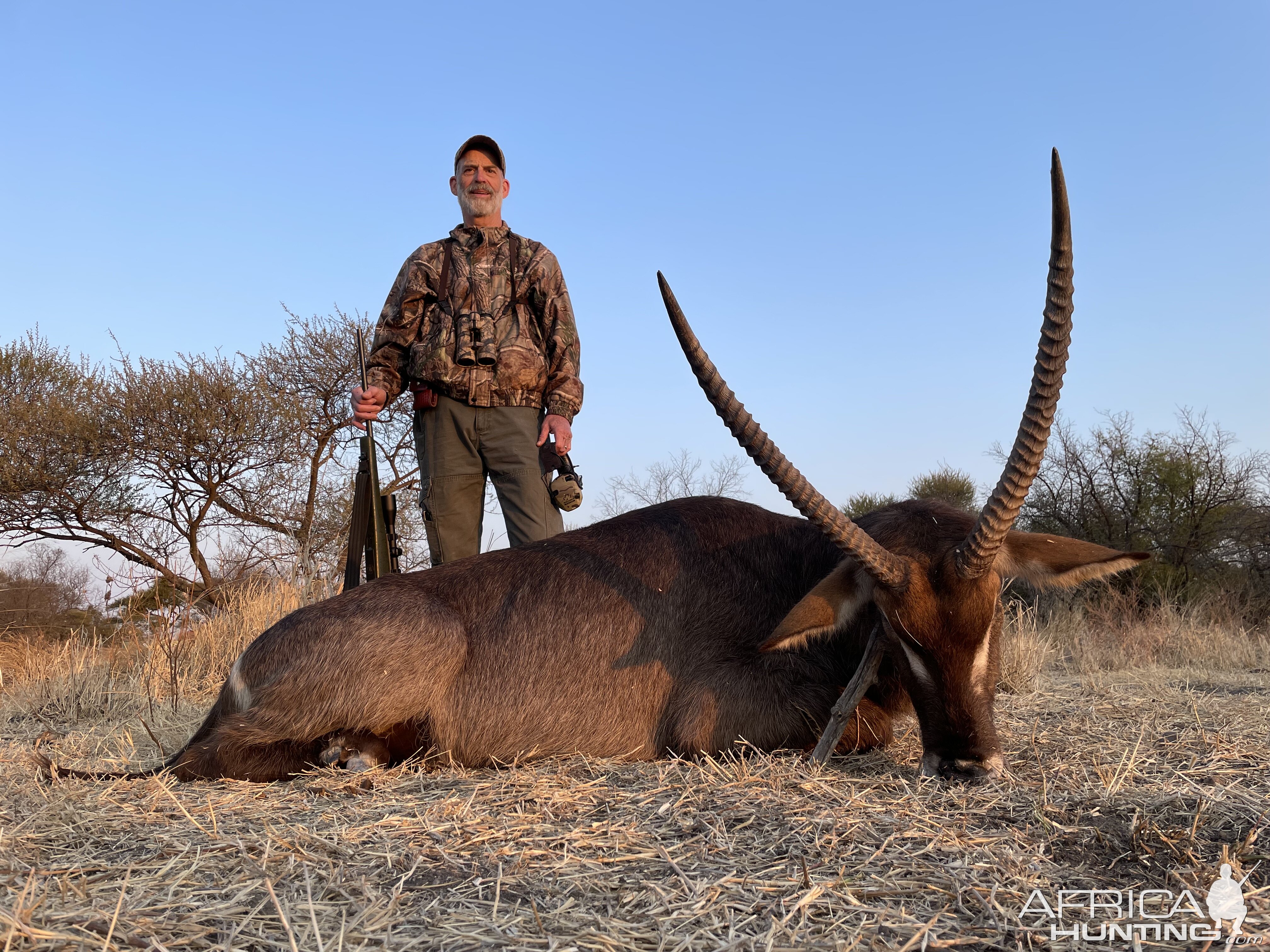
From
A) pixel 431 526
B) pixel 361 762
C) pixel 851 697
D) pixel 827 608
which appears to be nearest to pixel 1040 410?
pixel 827 608

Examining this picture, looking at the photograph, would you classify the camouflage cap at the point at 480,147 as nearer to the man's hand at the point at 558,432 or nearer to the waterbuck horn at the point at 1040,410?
the man's hand at the point at 558,432

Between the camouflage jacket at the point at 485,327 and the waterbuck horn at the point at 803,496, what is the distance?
2461 millimetres

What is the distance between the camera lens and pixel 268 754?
3.56 m

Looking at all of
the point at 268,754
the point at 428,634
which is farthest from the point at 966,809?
the point at 268,754

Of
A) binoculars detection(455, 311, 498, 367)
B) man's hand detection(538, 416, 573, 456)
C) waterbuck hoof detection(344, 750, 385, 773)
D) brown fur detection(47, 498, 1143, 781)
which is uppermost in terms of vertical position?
binoculars detection(455, 311, 498, 367)

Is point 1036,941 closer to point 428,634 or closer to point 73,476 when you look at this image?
point 428,634

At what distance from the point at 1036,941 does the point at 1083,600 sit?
12.3 metres

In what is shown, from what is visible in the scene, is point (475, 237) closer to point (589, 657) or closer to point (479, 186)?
point (479, 186)

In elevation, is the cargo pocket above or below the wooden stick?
above

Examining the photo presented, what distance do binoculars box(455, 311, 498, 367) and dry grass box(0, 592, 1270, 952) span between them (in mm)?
2582

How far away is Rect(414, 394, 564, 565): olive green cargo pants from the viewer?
5.45 m

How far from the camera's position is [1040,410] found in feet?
9.61

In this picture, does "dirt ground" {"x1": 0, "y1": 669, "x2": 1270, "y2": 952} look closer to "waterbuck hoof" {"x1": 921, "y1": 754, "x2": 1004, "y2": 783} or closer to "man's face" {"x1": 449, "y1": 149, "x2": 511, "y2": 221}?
"waterbuck hoof" {"x1": 921, "y1": 754, "x2": 1004, "y2": 783}

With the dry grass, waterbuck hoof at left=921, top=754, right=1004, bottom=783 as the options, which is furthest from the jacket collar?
waterbuck hoof at left=921, top=754, right=1004, bottom=783
